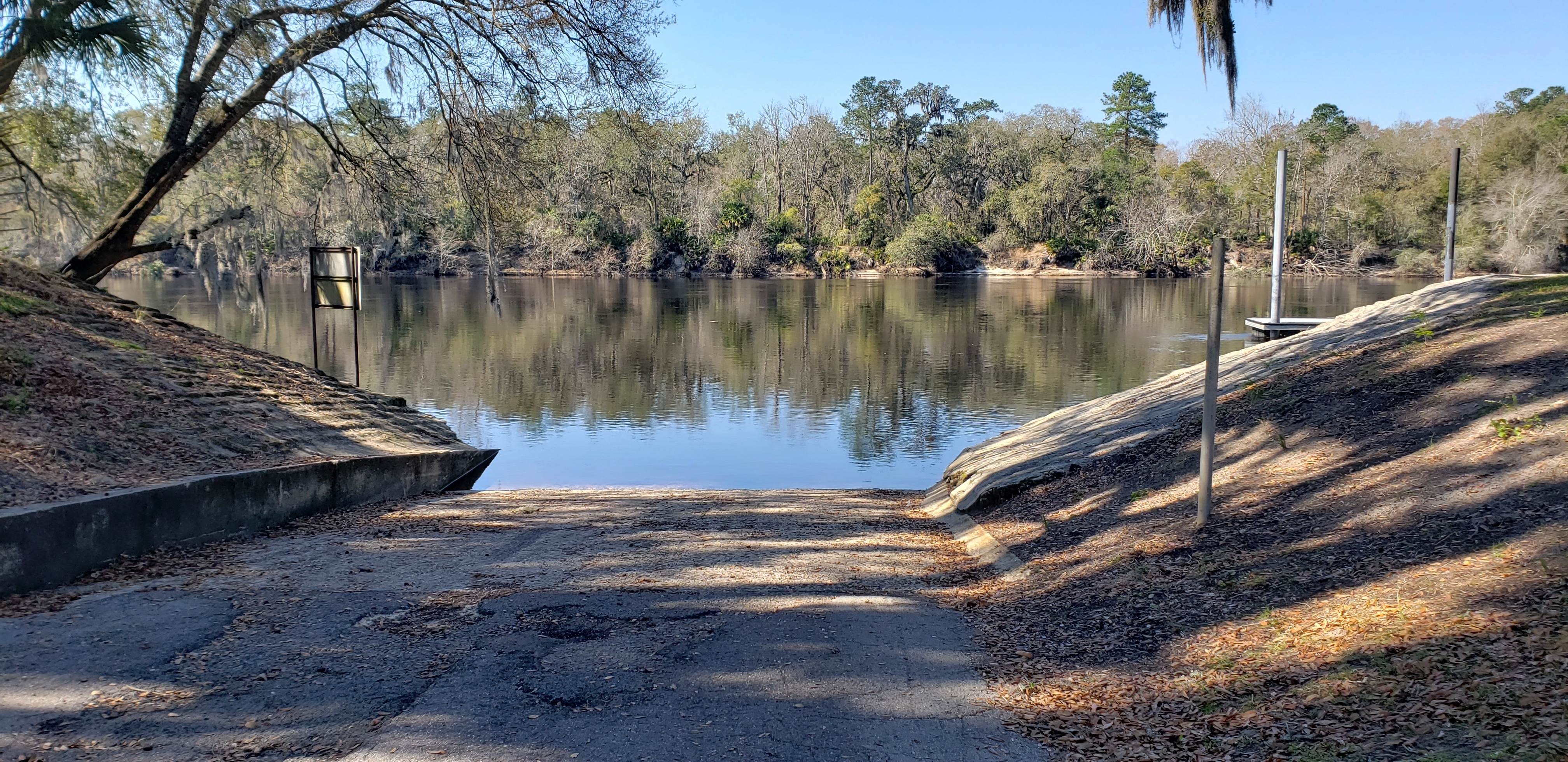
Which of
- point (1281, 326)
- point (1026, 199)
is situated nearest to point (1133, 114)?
point (1026, 199)

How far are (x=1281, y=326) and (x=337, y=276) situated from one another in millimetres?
26229

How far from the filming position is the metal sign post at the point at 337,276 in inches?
684

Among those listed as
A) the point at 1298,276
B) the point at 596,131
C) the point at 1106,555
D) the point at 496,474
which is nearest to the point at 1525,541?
the point at 1106,555

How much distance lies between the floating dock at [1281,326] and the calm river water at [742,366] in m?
1.69

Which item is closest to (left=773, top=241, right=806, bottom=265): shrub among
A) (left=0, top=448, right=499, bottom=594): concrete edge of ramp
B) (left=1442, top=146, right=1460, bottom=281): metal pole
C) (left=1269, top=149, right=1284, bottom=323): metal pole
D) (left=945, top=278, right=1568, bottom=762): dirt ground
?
(left=1269, top=149, right=1284, bottom=323): metal pole

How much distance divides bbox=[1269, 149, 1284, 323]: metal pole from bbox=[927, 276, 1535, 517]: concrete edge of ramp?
16132mm

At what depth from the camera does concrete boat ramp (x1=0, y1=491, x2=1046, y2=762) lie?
4582mm

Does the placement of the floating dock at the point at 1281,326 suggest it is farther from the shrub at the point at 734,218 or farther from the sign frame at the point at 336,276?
the shrub at the point at 734,218

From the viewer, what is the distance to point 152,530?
7898 millimetres

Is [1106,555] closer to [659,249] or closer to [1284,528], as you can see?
[1284,528]

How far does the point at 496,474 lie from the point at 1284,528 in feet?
46.0

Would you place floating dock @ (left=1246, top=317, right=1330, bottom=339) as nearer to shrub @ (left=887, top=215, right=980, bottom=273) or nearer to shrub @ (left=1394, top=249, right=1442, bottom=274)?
shrub @ (left=1394, top=249, right=1442, bottom=274)

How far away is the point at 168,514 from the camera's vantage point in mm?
8094

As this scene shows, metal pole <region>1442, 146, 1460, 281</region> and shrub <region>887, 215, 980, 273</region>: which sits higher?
shrub <region>887, 215, 980, 273</region>
